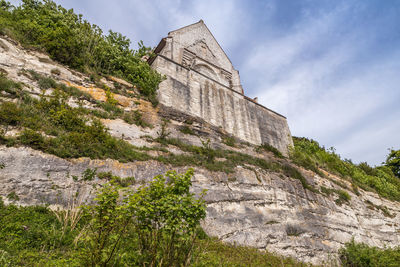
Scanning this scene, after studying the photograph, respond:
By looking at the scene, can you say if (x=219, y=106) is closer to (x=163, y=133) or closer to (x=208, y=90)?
(x=208, y=90)

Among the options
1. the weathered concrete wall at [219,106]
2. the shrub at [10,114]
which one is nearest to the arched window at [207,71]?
the weathered concrete wall at [219,106]

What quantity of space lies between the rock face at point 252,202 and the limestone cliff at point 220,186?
2cm

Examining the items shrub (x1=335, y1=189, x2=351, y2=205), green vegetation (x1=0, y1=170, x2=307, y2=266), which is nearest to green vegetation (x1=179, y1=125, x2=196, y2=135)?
green vegetation (x1=0, y1=170, x2=307, y2=266)

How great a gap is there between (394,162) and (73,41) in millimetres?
34898

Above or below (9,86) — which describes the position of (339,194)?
below

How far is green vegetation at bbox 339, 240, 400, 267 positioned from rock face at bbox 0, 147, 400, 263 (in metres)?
0.57

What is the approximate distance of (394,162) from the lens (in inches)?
1120

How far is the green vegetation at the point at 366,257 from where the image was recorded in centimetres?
831

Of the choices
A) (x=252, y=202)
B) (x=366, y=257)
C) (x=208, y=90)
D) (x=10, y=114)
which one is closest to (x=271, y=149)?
(x=208, y=90)

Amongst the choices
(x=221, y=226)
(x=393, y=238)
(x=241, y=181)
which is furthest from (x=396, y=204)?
(x=221, y=226)

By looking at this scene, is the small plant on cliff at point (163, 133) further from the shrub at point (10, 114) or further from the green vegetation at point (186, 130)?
the shrub at point (10, 114)

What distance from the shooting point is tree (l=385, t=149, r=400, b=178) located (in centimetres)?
2828

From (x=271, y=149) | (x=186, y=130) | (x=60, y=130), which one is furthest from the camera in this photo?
(x=271, y=149)

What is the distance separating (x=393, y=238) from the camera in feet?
46.7
